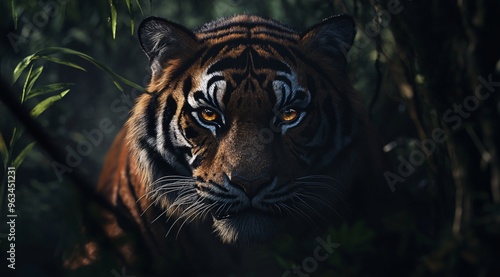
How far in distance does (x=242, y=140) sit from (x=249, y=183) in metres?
0.18

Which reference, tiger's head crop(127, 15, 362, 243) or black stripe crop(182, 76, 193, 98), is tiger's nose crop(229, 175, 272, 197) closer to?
tiger's head crop(127, 15, 362, 243)

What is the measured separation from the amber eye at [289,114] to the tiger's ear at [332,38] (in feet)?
0.94

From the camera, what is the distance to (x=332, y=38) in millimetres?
2990

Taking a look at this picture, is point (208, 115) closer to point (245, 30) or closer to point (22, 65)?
point (245, 30)

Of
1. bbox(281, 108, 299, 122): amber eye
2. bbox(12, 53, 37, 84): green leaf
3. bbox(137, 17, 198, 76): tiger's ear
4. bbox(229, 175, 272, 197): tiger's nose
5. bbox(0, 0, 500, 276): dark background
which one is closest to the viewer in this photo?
bbox(0, 0, 500, 276): dark background

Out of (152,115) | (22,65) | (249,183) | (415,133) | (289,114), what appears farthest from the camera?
(415,133)

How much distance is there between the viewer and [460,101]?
244 cm

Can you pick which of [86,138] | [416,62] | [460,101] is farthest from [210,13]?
[460,101]

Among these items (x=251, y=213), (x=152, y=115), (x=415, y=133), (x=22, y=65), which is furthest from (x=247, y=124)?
(x=415, y=133)

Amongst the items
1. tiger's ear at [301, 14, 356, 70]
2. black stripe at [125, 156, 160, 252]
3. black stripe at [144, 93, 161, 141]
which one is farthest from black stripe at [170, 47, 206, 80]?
black stripe at [125, 156, 160, 252]

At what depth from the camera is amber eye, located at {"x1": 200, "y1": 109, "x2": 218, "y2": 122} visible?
284 cm

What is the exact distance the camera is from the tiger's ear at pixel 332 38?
2.95 meters

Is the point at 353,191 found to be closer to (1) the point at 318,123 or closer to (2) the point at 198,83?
(1) the point at 318,123

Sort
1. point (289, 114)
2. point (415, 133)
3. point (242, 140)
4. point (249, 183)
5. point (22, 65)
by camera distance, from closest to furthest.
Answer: point (22, 65)
point (249, 183)
point (242, 140)
point (289, 114)
point (415, 133)
